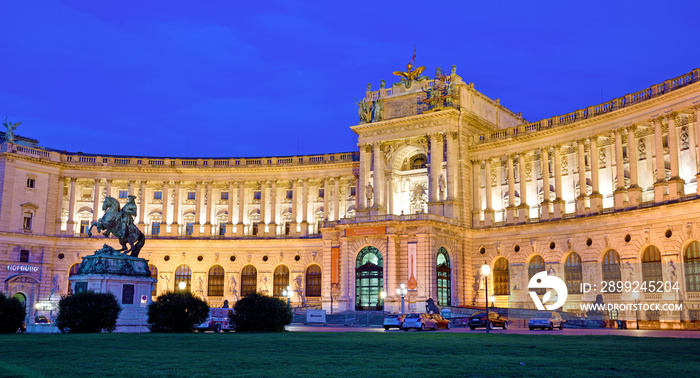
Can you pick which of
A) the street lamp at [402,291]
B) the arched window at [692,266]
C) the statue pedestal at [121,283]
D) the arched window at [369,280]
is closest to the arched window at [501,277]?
the street lamp at [402,291]

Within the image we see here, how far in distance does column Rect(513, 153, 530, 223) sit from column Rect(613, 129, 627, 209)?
9923mm

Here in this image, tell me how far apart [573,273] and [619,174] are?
31.6ft

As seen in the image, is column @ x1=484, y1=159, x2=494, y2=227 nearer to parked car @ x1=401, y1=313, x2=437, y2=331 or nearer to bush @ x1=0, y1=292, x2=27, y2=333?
parked car @ x1=401, y1=313, x2=437, y2=331

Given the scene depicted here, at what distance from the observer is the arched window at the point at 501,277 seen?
66.9 metres

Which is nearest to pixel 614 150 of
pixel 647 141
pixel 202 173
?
pixel 647 141

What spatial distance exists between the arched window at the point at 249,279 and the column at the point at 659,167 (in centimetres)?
4568

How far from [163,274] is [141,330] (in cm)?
4508

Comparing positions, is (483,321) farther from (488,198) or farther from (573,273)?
(488,198)

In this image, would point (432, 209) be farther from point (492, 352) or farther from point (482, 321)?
point (492, 352)

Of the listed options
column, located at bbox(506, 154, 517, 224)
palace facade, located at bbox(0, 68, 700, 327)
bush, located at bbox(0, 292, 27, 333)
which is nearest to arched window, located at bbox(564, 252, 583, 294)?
palace facade, located at bbox(0, 68, 700, 327)

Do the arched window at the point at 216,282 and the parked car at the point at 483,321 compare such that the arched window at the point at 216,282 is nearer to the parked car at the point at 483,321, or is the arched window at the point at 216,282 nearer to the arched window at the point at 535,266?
the arched window at the point at 535,266

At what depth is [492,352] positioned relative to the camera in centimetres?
2288

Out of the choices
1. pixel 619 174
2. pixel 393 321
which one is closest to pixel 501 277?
pixel 619 174

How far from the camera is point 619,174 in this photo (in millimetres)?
58469
